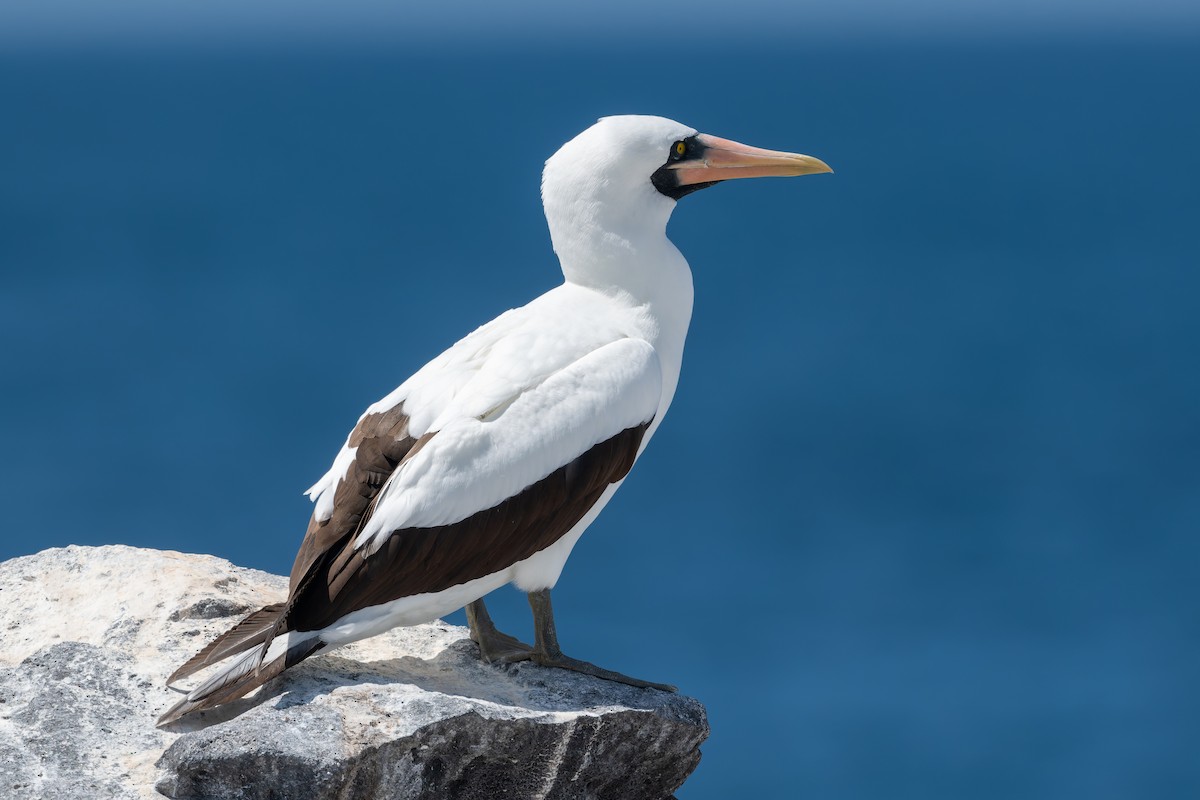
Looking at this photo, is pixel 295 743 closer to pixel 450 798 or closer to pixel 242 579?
pixel 450 798

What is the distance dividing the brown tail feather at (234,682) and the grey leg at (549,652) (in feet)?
3.68

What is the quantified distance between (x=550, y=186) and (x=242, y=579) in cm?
232

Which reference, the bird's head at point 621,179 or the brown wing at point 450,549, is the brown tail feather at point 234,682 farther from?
the bird's head at point 621,179

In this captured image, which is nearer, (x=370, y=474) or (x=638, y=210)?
(x=370, y=474)

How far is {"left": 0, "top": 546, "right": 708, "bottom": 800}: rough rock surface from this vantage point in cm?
543

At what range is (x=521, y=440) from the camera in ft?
19.6

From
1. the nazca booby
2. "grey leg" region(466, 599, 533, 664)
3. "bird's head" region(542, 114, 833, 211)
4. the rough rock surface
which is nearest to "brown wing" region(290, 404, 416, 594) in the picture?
the nazca booby

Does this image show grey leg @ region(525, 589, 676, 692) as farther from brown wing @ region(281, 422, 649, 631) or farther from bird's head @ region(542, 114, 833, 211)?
bird's head @ region(542, 114, 833, 211)

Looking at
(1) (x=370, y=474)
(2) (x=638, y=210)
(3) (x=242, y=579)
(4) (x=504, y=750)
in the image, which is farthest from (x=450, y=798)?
(2) (x=638, y=210)

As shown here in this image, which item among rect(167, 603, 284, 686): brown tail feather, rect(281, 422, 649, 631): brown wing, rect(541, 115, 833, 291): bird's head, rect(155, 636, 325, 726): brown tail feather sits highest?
rect(541, 115, 833, 291): bird's head

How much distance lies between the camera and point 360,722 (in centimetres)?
562

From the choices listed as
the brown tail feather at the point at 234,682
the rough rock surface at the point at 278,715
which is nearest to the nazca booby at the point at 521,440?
the brown tail feather at the point at 234,682

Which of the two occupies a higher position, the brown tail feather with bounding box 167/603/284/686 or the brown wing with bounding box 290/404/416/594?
the brown wing with bounding box 290/404/416/594

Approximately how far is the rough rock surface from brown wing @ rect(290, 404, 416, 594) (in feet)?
1.53
